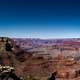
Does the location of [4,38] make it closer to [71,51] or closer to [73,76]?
[73,76]

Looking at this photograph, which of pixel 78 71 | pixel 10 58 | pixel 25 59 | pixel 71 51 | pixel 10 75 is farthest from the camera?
pixel 71 51

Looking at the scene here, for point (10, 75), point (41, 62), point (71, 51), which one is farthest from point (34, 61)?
point (71, 51)

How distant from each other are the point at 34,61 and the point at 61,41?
28405 millimetres

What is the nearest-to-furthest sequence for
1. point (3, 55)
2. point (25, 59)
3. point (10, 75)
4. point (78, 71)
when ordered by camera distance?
point (10, 75) → point (3, 55) → point (78, 71) → point (25, 59)

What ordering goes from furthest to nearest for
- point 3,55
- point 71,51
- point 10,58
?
point 71,51 → point 10,58 → point 3,55

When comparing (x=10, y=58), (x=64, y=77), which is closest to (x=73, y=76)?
(x=64, y=77)

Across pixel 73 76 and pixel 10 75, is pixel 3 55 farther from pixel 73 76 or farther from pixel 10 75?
pixel 10 75

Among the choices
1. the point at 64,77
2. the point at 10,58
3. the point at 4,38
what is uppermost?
the point at 4,38

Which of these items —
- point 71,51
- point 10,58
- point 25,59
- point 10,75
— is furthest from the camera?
point 71,51

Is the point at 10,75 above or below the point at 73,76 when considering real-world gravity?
above

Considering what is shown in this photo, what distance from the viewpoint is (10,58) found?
2305 cm

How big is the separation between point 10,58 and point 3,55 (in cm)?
176

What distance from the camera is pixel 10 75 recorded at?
6.29 meters

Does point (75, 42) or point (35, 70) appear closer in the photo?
point (35, 70)
